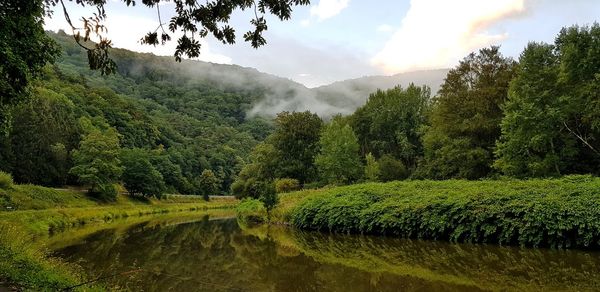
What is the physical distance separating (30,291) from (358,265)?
9.84 m

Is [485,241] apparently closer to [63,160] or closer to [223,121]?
[63,160]

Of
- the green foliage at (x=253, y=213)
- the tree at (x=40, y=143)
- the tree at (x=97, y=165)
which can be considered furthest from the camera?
the tree at (x=97, y=165)

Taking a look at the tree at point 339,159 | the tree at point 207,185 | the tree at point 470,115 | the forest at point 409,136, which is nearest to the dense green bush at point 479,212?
the forest at point 409,136

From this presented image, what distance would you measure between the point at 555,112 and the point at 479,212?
1445 cm

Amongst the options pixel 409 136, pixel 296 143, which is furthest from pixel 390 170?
pixel 296 143

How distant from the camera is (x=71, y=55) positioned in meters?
194

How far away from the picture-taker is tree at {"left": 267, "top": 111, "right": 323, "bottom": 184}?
56656 mm

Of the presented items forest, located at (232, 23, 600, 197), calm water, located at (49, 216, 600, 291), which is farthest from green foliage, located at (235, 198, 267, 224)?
calm water, located at (49, 216, 600, 291)

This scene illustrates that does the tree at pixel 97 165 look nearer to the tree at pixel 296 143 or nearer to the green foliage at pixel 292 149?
the green foliage at pixel 292 149

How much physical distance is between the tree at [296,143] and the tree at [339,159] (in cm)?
794

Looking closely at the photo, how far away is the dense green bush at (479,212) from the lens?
1659 cm

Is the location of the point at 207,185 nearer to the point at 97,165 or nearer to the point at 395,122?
the point at 97,165

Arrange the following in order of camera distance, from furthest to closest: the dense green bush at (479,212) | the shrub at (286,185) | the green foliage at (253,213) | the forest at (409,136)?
1. the shrub at (286,185)
2. the green foliage at (253,213)
3. the forest at (409,136)
4. the dense green bush at (479,212)

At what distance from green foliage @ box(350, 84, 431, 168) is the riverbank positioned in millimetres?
30607
